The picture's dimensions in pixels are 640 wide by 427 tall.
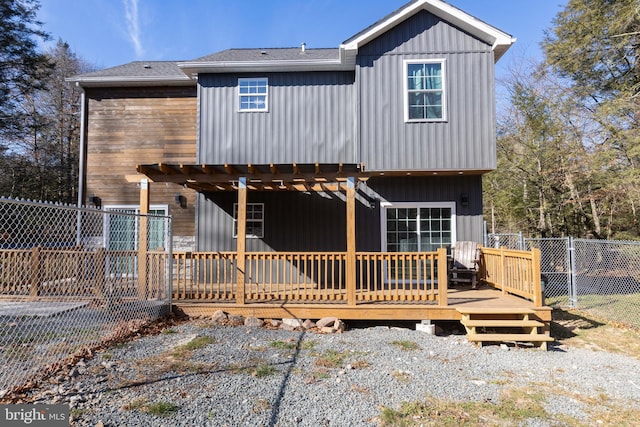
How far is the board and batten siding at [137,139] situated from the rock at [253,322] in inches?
158

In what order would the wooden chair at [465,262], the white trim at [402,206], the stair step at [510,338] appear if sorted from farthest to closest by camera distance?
the white trim at [402,206], the wooden chair at [465,262], the stair step at [510,338]

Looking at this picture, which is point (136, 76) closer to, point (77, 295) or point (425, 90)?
point (77, 295)

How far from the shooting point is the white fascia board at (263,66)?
8461mm

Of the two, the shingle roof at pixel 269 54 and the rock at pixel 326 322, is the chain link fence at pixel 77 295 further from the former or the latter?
the shingle roof at pixel 269 54

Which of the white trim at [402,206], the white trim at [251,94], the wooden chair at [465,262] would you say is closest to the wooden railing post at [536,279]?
the wooden chair at [465,262]

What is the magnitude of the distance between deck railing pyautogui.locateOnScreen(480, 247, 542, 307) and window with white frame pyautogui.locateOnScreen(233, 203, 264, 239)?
5.18 m

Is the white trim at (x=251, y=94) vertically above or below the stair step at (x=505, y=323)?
above

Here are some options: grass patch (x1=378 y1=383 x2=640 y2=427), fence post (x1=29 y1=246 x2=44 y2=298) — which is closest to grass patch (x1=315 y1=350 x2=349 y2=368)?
grass patch (x1=378 y1=383 x2=640 y2=427)

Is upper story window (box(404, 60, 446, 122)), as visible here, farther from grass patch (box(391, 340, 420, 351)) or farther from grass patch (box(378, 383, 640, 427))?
grass patch (box(378, 383, 640, 427))

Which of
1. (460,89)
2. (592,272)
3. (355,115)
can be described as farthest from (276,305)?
(592,272)

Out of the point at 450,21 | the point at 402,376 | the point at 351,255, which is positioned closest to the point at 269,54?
the point at 450,21

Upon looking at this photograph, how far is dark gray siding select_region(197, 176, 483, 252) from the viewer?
→ 27.1 feet

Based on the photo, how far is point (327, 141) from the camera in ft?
28.5

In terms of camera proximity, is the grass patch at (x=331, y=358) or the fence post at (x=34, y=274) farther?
the fence post at (x=34, y=274)
